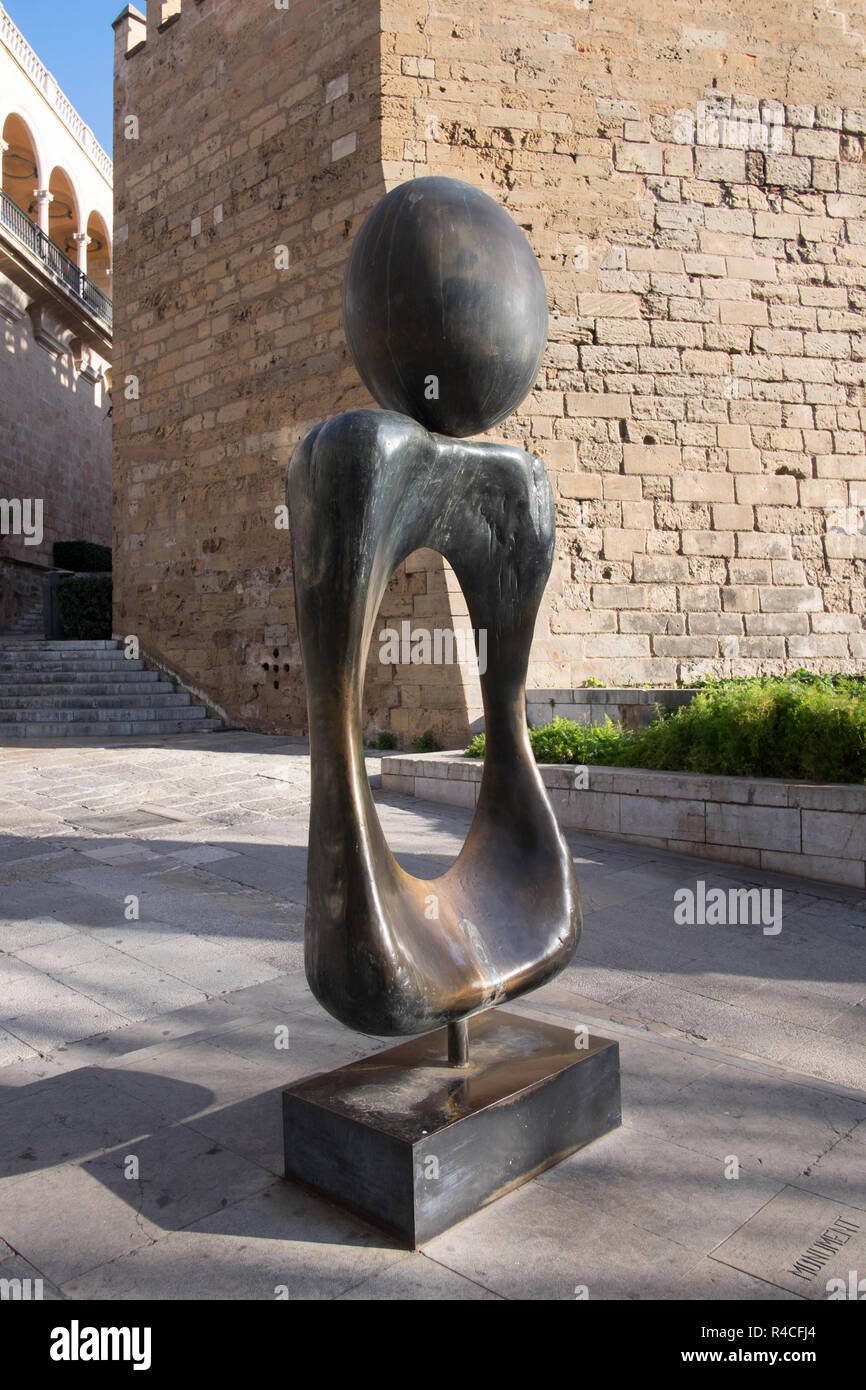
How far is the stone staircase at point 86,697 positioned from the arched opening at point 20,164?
43.2ft

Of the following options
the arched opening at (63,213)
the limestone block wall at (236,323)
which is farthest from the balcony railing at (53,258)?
the limestone block wall at (236,323)

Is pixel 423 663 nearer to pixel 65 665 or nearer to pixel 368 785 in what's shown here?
pixel 65 665

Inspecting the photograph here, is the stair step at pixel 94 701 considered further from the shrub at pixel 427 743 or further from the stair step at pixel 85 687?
the shrub at pixel 427 743

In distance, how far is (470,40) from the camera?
30.7ft

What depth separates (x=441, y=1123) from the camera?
195cm

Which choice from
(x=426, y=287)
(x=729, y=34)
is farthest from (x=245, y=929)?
(x=729, y=34)

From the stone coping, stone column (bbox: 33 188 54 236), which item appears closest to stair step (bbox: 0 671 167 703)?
the stone coping

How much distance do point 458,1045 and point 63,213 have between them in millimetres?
28209

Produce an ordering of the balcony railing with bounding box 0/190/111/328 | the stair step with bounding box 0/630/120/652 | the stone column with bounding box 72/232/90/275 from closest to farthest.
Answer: the stair step with bounding box 0/630/120/652 → the balcony railing with bounding box 0/190/111/328 → the stone column with bounding box 72/232/90/275

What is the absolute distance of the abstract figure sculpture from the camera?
1.95 meters

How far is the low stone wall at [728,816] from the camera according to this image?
4750 mm

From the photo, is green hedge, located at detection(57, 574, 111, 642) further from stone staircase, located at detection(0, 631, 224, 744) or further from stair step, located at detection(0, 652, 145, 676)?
stair step, located at detection(0, 652, 145, 676)

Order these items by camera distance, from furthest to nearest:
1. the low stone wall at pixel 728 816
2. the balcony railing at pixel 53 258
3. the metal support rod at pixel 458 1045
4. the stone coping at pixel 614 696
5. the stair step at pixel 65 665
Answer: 1. the balcony railing at pixel 53 258
2. the stair step at pixel 65 665
3. the stone coping at pixel 614 696
4. the low stone wall at pixel 728 816
5. the metal support rod at pixel 458 1045

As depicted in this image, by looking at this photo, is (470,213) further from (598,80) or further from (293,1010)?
(598,80)
